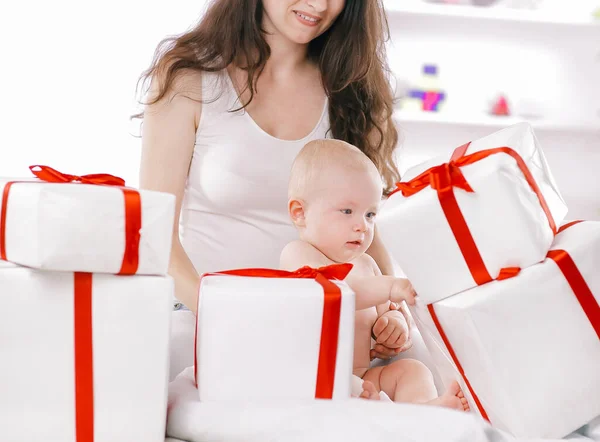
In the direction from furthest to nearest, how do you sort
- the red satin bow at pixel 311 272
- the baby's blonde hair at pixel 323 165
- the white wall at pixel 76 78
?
the white wall at pixel 76 78 → the baby's blonde hair at pixel 323 165 → the red satin bow at pixel 311 272

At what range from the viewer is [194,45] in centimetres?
177

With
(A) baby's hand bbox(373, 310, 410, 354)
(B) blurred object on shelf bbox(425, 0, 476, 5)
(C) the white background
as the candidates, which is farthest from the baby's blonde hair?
(B) blurred object on shelf bbox(425, 0, 476, 5)

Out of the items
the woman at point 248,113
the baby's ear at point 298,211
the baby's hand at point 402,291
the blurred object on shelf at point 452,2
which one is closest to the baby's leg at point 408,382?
the baby's hand at point 402,291

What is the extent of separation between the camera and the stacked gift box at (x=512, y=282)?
0.94 metres

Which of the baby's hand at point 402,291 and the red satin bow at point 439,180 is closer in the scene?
the red satin bow at point 439,180

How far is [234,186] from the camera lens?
169 centimetres

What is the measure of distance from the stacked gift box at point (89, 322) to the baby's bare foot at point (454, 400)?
1.39 feet

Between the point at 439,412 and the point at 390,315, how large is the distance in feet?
1.53

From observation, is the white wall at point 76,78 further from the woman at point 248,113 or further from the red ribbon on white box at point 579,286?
the red ribbon on white box at point 579,286

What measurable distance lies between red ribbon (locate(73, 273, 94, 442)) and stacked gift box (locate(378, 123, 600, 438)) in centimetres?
40

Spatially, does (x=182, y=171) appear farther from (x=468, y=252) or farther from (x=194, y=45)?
(x=468, y=252)

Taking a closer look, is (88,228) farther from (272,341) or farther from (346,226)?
(346,226)

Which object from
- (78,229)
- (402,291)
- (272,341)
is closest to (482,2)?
(402,291)

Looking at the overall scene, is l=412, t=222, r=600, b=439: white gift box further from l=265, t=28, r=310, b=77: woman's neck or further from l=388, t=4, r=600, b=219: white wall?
Result: l=388, t=4, r=600, b=219: white wall
